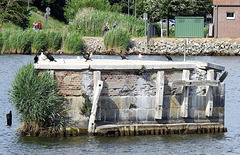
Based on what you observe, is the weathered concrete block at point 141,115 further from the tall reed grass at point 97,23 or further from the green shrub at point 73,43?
the tall reed grass at point 97,23

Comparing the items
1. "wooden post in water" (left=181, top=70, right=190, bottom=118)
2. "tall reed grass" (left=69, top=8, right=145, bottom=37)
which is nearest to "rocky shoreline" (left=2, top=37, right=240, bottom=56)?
"tall reed grass" (left=69, top=8, right=145, bottom=37)

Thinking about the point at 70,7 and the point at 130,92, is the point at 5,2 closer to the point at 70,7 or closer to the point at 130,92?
the point at 70,7

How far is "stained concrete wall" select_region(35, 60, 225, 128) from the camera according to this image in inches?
839

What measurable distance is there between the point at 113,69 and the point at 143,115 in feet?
6.10

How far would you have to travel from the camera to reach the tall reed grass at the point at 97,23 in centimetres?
6800

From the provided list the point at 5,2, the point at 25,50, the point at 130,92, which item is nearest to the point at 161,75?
the point at 130,92

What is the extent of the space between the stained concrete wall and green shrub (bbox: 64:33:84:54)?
38784 mm

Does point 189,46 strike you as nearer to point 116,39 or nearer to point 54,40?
point 116,39

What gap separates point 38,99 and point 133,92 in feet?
10.4

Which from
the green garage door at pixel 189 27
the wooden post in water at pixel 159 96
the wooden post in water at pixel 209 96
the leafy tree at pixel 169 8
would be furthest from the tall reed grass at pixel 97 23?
the wooden post in water at pixel 159 96

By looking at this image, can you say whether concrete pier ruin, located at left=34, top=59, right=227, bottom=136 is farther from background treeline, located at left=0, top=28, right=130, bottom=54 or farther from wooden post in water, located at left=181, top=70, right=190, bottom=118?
background treeline, located at left=0, top=28, right=130, bottom=54

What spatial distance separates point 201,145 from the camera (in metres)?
21.6

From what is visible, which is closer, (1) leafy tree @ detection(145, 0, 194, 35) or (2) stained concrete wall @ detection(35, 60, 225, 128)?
(2) stained concrete wall @ detection(35, 60, 225, 128)

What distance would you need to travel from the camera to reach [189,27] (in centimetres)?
6812
